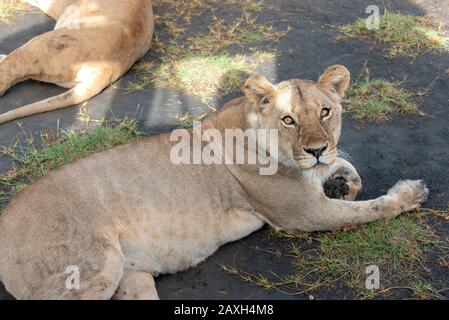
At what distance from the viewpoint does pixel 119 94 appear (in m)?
5.17

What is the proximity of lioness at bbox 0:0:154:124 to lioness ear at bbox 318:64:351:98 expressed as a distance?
89.3 inches

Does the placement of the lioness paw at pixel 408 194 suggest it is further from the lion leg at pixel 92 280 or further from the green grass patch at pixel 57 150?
the green grass patch at pixel 57 150

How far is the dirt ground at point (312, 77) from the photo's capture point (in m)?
3.28

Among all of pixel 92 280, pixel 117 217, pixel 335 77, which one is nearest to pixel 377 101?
pixel 335 77

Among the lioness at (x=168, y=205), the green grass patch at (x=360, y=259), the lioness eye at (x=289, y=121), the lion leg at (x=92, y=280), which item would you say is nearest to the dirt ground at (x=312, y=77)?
the green grass patch at (x=360, y=259)

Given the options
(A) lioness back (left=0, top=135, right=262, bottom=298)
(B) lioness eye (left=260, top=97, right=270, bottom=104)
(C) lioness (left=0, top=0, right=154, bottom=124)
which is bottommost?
(C) lioness (left=0, top=0, right=154, bottom=124)

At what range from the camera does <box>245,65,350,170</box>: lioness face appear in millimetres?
3141

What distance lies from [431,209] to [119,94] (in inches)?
104

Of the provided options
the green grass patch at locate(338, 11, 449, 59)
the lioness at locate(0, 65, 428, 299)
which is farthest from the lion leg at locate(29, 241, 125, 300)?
the green grass patch at locate(338, 11, 449, 59)

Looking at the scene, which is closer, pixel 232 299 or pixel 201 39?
pixel 232 299

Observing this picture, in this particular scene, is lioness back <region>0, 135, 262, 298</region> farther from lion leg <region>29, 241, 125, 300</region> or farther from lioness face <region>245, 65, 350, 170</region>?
lioness face <region>245, 65, 350, 170</region>

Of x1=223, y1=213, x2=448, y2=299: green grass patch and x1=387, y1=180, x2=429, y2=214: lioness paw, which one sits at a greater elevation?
x1=387, y1=180, x2=429, y2=214: lioness paw
